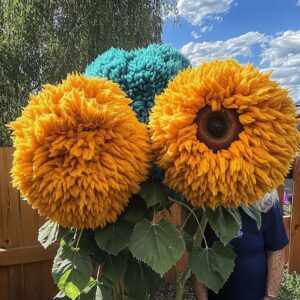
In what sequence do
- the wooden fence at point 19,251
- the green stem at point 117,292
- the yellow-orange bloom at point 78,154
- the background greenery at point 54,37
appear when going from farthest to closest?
the background greenery at point 54,37
the wooden fence at point 19,251
the green stem at point 117,292
the yellow-orange bloom at point 78,154

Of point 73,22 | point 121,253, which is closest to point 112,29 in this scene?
point 73,22

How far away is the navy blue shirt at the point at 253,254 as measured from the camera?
5.99ft


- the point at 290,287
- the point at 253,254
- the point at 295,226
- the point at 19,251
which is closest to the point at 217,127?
the point at 253,254

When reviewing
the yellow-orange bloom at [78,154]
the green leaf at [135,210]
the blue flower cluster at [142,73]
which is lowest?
the green leaf at [135,210]

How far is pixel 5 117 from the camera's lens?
954cm

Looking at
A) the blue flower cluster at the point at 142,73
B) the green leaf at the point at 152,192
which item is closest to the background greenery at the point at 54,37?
the blue flower cluster at the point at 142,73

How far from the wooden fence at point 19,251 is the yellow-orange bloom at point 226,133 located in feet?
7.94

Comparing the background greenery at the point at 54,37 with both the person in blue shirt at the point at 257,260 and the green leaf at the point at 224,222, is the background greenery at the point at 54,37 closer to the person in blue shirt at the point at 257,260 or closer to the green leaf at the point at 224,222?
the person in blue shirt at the point at 257,260

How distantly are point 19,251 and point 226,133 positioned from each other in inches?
116

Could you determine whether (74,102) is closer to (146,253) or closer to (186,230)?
(146,253)

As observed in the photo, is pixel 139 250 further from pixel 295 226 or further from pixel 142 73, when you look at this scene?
pixel 295 226

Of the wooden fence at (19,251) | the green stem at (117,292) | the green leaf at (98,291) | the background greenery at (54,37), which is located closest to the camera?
the green leaf at (98,291)

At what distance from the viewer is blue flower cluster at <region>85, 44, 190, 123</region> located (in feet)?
3.41

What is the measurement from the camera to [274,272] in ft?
6.10
